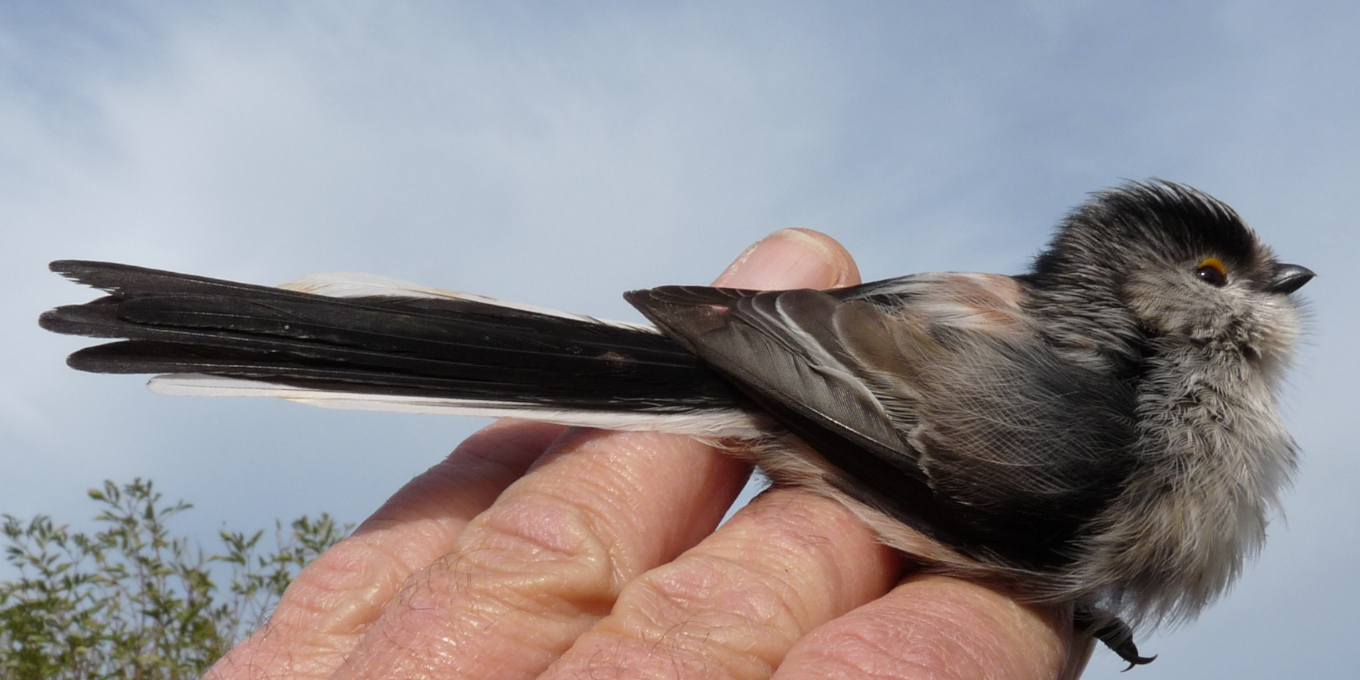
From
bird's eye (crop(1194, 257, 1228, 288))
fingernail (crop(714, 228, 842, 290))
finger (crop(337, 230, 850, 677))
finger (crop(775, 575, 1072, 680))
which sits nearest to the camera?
finger (crop(775, 575, 1072, 680))

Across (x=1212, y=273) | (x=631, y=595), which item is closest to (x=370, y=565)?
(x=631, y=595)

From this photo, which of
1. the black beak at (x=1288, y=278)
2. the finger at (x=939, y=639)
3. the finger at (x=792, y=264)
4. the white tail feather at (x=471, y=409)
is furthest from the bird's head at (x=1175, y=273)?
the white tail feather at (x=471, y=409)

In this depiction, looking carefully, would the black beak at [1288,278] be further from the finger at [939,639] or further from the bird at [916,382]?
the finger at [939,639]

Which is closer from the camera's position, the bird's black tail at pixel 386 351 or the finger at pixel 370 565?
the bird's black tail at pixel 386 351

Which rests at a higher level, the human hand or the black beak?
the black beak

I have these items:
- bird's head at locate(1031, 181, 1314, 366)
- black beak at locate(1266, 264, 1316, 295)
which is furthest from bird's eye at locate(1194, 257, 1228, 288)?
black beak at locate(1266, 264, 1316, 295)

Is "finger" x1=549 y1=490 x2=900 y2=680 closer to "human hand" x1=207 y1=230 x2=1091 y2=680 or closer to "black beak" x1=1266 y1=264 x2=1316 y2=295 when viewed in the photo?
"human hand" x1=207 y1=230 x2=1091 y2=680

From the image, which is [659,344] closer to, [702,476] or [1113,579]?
Result: [702,476]

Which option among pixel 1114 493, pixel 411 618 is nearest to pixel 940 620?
pixel 1114 493
